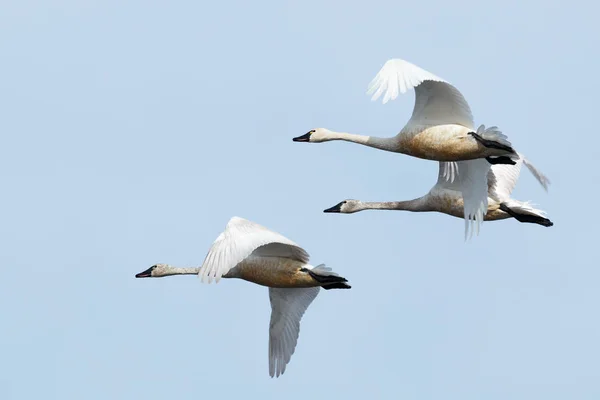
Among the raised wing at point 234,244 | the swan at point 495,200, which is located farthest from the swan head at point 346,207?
the raised wing at point 234,244

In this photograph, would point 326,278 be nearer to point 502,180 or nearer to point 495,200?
point 495,200

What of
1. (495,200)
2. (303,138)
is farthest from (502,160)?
(303,138)

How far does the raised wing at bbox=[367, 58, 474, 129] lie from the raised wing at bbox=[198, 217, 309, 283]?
2542 millimetres

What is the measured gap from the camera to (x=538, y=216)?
2778 centimetres

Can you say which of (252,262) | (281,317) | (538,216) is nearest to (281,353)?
(281,317)

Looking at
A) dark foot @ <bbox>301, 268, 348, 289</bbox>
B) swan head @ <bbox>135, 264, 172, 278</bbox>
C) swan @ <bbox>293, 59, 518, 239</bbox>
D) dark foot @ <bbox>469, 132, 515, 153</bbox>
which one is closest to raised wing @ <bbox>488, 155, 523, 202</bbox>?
swan @ <bbox>293, 59, 518, 239</bbox>

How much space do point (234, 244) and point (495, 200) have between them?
213 inches

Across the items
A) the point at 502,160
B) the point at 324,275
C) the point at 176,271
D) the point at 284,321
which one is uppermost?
the point at 502,160

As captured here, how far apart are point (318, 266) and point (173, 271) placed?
3588mm

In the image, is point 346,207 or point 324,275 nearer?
point 324,275

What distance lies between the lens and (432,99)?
1017 inches

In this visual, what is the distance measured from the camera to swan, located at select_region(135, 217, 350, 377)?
24.2m

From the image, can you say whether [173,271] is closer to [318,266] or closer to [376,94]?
[318,266]

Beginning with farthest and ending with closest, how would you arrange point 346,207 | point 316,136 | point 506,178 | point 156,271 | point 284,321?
point 346,207
point 506,178
point 156,271
point 316,136
point 284,321
